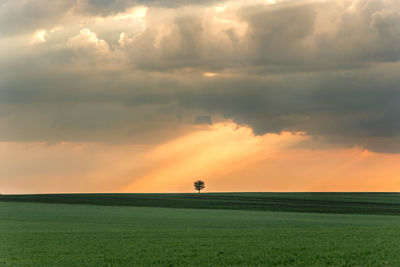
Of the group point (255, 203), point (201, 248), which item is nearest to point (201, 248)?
point (201, 248)

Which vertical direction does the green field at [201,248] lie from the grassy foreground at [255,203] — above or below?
below

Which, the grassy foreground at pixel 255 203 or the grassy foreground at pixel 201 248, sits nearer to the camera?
the grassy foreground at pixel 201 248

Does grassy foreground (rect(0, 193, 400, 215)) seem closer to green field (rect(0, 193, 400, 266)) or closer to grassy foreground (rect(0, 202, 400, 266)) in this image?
grassy foreground (rect(0, 202, 400, 266))

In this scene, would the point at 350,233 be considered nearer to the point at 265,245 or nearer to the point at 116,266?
the point at 265,245

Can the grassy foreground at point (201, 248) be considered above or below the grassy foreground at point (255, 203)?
below

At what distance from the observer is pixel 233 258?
2867 cm

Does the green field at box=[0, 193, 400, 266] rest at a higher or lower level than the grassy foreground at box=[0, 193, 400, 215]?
lower

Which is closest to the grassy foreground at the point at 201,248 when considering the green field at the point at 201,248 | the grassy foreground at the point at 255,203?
the green field at the point at 201,248

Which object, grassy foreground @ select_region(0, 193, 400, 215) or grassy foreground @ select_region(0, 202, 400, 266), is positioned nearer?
grassy foreground @ select_region(0, 202, 400, 266)

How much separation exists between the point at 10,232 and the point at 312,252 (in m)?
27.4

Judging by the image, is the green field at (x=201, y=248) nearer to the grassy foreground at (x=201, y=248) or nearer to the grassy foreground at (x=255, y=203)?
the grassy foreground at (x=201, y=248)

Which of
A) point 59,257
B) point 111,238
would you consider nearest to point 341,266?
point 59,257

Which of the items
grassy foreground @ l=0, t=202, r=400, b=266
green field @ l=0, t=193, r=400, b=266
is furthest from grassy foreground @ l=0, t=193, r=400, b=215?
green field @ l=0, t=193, r=400, b=266

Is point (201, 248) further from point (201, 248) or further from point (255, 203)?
point (255, 203)
